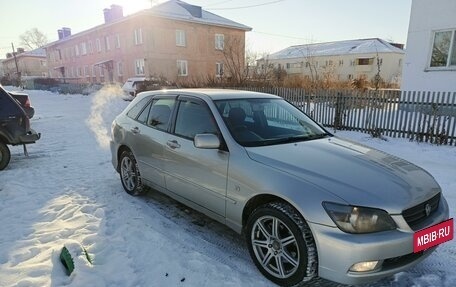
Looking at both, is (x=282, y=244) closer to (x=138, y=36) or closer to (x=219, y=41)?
(x=138, y=36)

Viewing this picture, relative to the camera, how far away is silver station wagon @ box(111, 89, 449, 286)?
226 centimetres

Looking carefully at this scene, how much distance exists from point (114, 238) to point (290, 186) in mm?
2121

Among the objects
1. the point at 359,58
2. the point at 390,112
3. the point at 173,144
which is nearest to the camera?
the point at 173,144

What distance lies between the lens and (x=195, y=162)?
3.36m

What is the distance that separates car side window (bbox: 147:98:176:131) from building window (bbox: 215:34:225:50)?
93.8 feet

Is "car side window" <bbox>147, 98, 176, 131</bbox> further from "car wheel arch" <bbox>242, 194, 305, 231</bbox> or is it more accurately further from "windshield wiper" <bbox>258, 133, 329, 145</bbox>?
"car wheel arch" <bbox>242, 194, 305, 231</bbox>

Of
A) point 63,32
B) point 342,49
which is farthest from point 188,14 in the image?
point 63,32

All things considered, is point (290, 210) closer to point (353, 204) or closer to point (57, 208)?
point (353, 204)

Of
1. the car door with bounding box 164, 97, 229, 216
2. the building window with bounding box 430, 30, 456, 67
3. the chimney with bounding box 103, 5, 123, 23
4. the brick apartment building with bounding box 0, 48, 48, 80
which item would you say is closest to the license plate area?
the car door with bounding box 164, 97, 229, 216

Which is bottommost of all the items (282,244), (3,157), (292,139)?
(3,157)

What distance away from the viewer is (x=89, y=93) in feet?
94.3

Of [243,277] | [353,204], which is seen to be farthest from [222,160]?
[353,204]

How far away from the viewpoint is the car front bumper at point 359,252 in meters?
2.19

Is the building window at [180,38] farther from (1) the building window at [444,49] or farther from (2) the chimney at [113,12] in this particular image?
(1) the building window at [444,49]
